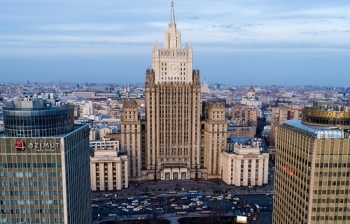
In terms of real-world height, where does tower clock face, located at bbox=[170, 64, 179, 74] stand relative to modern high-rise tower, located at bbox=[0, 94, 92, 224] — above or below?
above

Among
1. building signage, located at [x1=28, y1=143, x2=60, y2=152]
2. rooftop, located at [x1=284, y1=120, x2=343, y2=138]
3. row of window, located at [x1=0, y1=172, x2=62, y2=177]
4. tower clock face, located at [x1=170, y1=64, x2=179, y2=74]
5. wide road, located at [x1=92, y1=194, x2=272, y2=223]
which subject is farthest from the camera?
tower clock face, located at [x1=170, y1=64, x2=179, y2=74]

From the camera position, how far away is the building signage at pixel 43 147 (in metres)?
65.5

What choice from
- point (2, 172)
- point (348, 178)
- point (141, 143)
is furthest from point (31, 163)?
point (141, 143)

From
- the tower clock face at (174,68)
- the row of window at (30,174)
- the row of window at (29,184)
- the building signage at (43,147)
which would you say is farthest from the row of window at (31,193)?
the tower clock face at (174,68)

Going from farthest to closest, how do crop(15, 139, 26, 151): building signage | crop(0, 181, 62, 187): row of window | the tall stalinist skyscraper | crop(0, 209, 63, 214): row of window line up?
the tall stalinist skyscraper, crop(0, 209, 63, 214): row of window, crop(0, 181, 62, 187): row of window, crop(15, 139, 26, 151): building signage

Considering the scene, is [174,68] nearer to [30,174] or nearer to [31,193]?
[30,174]

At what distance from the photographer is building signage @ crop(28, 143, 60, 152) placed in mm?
65500

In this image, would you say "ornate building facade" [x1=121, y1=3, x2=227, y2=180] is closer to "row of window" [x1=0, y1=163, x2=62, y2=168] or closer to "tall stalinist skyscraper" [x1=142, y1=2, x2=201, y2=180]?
"tall stalinist skyscraper" [x1=142, y1=2, x2=201, y2=180]

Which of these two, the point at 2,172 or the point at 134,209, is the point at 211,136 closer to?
the point at 134,209

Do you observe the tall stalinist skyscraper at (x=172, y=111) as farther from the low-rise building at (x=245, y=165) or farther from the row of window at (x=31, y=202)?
the row of window at (x=31, y=202)

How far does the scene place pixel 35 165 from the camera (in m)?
66.0

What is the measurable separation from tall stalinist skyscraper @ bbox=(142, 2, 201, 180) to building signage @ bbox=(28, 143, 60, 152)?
89.9 m

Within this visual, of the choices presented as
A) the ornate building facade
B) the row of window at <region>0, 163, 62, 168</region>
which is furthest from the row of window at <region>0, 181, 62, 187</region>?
the ornate building facade

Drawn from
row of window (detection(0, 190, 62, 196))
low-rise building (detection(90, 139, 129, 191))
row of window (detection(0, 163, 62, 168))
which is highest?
row of window (detection(0, 163, 62, 168))
